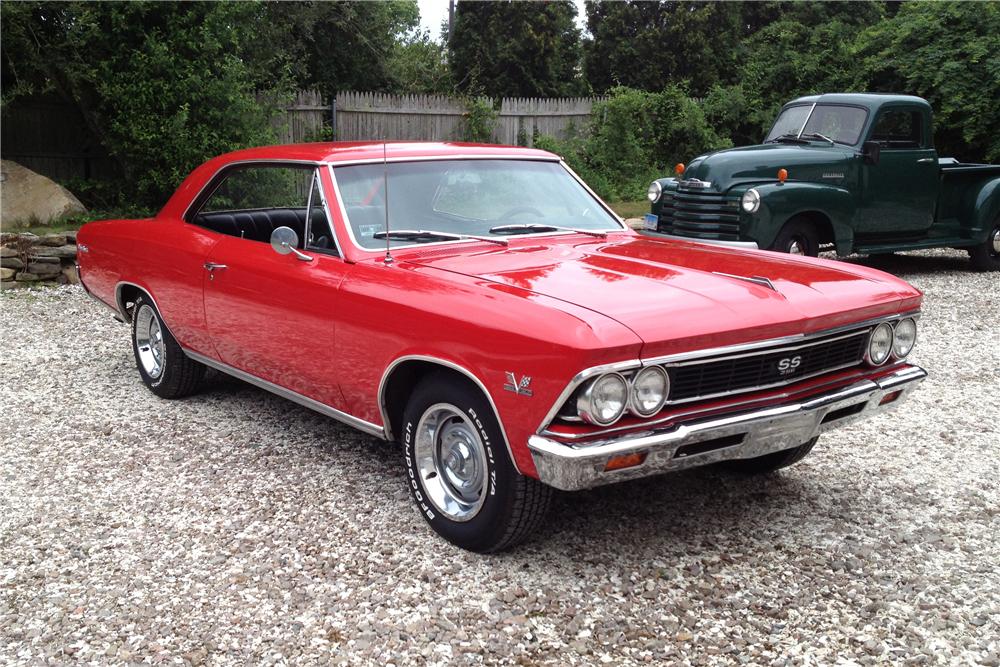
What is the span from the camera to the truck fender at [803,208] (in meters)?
9.20

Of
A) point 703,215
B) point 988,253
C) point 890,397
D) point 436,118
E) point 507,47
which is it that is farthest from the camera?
point 507,47

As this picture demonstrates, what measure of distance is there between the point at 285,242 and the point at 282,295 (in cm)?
27

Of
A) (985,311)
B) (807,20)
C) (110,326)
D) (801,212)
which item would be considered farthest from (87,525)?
(807,20)

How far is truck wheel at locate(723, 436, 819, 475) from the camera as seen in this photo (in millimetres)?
4465

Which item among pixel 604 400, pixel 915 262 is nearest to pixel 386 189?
pixel 604 400

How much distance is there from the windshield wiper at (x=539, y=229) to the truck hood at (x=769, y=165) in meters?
5.17

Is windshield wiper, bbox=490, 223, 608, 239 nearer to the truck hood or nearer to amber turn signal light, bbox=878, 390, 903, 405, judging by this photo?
amber turn signal light, bbox=878, 390, 903, 405

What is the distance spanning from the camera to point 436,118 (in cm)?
1669

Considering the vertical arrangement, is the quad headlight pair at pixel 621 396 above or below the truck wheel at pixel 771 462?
above

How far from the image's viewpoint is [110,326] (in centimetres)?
836

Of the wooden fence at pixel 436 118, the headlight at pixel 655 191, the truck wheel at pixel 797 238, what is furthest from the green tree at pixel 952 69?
the headlight at pixel 655 191

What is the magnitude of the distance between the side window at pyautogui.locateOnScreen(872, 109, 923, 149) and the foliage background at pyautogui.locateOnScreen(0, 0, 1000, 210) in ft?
18.1

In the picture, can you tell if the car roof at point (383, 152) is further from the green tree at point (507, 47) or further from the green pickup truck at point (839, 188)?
the green tree at point (507, 47)

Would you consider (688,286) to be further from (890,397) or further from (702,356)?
(890,397)
